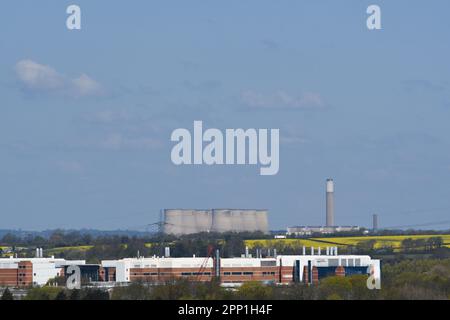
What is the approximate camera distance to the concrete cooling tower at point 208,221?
546 feet

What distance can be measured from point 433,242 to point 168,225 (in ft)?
95.0

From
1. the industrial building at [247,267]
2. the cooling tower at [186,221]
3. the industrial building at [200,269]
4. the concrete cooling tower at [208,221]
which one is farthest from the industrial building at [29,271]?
the concrete cooling tower at [208,221]

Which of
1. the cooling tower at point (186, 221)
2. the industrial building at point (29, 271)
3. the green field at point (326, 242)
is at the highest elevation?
the cooling tower at point (186, 221)

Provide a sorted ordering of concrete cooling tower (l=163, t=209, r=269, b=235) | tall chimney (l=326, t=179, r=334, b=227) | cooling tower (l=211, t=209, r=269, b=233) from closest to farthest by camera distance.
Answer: concrete cooling tower (l=163, t=209, r=269, b=235)
cooling tower (l=211, t=209, r=269, b=233)
tall chimney (l=326, t=179, r=334, b=227)

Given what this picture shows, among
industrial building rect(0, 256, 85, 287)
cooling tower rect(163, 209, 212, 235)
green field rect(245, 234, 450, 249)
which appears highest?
cooling tower rect(163, 209, 212, 235)

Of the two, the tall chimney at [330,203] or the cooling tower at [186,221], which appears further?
the tall chimney at [330,203]

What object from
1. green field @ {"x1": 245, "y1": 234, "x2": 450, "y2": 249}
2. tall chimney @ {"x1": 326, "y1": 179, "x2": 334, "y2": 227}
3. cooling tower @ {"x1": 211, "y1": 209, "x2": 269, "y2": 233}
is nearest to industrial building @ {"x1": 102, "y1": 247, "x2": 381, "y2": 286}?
green field @ {"x1": 245, "y1": 234, "x2": 450, "y2": 249}

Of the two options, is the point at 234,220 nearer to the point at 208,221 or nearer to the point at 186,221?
the point at 208,221

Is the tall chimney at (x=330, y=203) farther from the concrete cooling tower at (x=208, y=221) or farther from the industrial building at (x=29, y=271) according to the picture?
the industrial building at (x=29, y=271)

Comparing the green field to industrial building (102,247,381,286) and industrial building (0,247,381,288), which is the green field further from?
industrial building (0,247,381,288)

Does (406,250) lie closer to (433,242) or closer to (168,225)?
(433,242)

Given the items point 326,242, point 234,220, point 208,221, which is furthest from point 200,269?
point 208,221

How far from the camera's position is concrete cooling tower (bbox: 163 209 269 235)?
16650 centimetres
